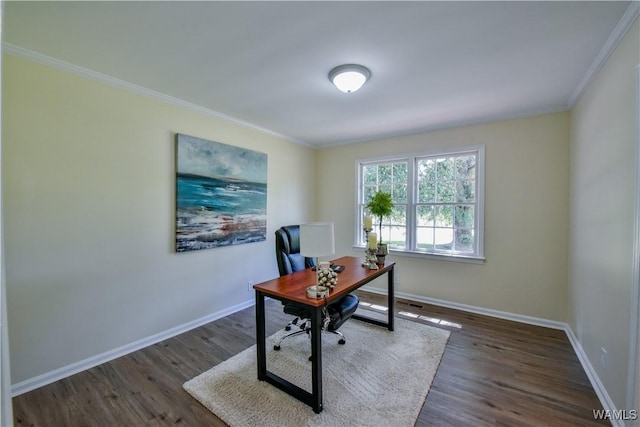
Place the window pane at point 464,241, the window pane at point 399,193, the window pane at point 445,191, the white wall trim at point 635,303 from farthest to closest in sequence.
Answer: the window pane at point 399,193 → the window pane at point 445,191 → the window pane at point 464,241 → the white wall trim at point 635,303

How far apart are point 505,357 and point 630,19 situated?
2608 millimetres

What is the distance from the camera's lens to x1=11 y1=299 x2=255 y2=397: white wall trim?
2.12 m

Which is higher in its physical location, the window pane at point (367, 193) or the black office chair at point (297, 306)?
the window pane at point (367, 193)

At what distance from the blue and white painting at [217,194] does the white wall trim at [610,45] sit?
339 cm

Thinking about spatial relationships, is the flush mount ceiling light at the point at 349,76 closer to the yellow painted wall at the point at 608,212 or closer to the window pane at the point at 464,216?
the yellow painted wall at the point at 608,212

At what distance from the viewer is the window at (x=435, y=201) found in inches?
142

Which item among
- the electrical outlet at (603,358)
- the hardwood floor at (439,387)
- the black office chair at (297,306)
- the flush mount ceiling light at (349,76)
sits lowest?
the hardwood floor at (439,387)

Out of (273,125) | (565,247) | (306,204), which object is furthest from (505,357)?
(273,125)

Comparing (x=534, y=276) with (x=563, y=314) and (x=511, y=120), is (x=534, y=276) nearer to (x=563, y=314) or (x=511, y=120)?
(x=563, y=314)

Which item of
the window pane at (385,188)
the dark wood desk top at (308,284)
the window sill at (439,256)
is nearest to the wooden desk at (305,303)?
the dark wood desk top at (308,284)

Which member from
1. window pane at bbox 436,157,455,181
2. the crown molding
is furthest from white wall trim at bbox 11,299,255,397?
window pane at bbox 436,157,455,181

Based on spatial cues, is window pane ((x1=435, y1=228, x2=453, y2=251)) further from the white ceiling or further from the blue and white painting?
the blue and white painting

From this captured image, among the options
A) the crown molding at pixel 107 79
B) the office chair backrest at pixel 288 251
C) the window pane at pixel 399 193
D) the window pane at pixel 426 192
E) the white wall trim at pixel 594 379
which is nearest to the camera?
the white wall trim at pixel 594 379

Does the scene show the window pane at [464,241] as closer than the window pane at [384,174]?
Yes
